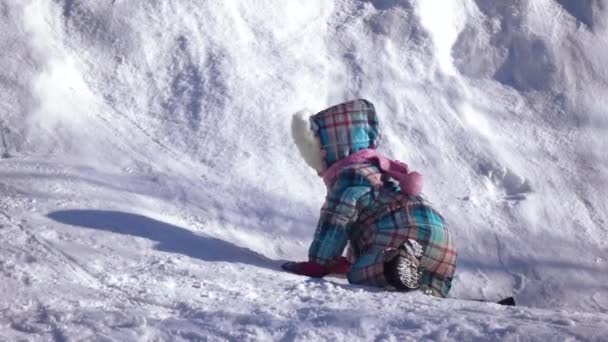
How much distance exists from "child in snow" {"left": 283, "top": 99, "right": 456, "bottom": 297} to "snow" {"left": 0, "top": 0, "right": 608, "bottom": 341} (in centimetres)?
14

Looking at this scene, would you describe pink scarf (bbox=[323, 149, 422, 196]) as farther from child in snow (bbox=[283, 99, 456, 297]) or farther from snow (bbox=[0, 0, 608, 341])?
snow (bbox=[0, 0, 608, 341])

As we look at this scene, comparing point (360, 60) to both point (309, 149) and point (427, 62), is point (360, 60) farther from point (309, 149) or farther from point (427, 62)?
point (309, 149)

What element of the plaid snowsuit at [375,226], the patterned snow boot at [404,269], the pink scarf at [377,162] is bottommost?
the patterned snow boot at [404,269]

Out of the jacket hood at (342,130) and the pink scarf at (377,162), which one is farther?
the jacket hood at (342,130)

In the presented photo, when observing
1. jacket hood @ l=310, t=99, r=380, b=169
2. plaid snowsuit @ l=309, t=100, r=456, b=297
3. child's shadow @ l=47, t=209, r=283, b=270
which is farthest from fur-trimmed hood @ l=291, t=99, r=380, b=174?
child's shadow @ l=47, t=209, r=283, b=270

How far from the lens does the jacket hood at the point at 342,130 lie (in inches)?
115

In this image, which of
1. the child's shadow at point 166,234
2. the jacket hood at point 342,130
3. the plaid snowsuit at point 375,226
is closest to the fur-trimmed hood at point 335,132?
the jacket hood at point 342,130

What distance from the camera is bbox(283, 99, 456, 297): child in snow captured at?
8.73 ft

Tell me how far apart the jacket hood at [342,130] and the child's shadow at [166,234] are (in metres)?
0.48

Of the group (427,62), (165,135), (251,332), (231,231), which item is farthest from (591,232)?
(251,332)

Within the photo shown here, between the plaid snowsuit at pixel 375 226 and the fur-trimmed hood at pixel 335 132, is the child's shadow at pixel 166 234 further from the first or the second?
the fur-trimmed hood at pixel 335 132

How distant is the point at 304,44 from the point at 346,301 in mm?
2300

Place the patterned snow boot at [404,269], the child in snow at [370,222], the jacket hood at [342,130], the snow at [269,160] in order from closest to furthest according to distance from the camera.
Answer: the snow at [269,160]
the patterned snow boot at [404,269]
the child in snow at [370,222]
the jacket hood at [342,130]

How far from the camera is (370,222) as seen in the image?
2.79 metres
